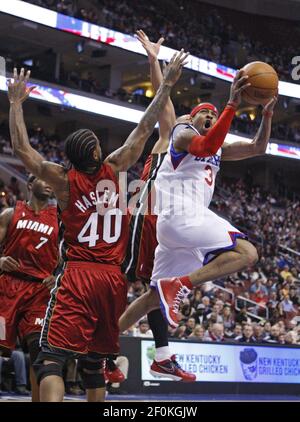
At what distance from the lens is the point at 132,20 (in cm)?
2838

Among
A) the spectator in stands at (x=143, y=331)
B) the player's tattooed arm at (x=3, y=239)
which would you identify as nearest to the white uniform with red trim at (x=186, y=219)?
the player's tattooed arm at (x=3, y=239)

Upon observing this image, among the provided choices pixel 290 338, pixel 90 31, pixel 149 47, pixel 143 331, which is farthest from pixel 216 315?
pixel 90 31

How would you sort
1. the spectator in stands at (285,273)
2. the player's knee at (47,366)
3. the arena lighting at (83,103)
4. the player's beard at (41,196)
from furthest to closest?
the arena lighting at (83,103)
the spectator in stands at (285,273)
the player's beard at (41,196)
the player's knee at (47,366)

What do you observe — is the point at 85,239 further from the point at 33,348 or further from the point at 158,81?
the point at 158,81

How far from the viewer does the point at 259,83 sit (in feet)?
17.9

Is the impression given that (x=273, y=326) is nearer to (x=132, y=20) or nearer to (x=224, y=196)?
(x=224, y=196)

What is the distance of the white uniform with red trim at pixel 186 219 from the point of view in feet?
17.9

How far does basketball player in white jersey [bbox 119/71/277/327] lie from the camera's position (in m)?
5.39

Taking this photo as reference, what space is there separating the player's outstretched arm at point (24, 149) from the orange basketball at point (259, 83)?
161 centimetres

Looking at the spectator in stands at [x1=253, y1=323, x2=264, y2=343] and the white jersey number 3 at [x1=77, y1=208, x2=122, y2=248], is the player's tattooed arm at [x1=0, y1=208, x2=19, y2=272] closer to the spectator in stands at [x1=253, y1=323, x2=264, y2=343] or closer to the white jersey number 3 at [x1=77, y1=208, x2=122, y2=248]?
the white jersey number 3 at [x1=77, y1=208, x2=122, y2=248]

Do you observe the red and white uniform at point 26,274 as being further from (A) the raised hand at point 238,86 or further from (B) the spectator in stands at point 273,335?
(B) the spectator in stands at point 273,335

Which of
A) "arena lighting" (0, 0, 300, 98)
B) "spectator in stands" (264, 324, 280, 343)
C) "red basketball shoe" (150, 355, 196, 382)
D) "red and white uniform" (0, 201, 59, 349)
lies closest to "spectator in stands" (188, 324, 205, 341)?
"spectator in stands" (264, 324, 280, 343)

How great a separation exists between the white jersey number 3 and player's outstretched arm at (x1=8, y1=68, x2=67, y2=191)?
0.33m

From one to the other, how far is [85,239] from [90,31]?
20.9 metres
